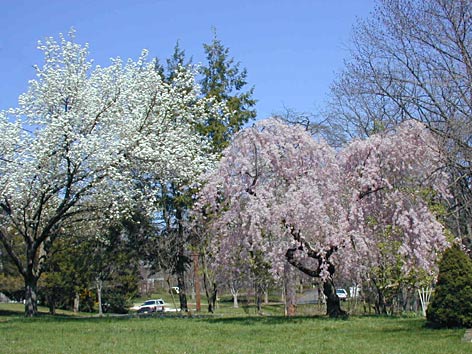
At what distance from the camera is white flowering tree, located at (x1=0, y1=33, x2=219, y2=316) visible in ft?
56.9

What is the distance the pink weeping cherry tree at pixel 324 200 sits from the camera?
44.9 ft

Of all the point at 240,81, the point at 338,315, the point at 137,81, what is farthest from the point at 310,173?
the point at 240,81

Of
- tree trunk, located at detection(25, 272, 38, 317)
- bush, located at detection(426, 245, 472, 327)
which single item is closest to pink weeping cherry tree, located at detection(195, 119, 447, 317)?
bush, located at detection(426, 245, 472, 327)

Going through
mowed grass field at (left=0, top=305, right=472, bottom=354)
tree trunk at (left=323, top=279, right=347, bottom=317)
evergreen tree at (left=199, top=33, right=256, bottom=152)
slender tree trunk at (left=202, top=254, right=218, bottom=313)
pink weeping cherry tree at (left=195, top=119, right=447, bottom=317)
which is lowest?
mowed grass field at (left=0, top=305, right=472, bottom=354)

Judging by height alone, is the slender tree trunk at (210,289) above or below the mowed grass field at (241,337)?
above

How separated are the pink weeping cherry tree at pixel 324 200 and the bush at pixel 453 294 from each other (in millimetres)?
2569

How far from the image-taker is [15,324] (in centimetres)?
1491

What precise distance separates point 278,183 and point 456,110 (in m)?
7.36

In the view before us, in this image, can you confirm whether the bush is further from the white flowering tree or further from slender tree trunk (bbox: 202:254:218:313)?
slender tree trunk (bbox: 202:254:218:313)

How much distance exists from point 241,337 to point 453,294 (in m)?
4.00

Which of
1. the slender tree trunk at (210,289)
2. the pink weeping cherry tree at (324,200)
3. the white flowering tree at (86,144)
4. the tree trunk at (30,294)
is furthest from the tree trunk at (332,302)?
the tree trunk at (30,294)

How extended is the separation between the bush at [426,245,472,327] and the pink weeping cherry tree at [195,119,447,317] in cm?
257

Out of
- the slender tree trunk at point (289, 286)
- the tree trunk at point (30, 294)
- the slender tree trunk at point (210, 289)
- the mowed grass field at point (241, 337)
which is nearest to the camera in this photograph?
the mowed grass field at point (241, 337)

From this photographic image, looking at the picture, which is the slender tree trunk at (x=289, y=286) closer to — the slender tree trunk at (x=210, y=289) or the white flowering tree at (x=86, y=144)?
the slender tree trunk at (x=210, y=289)
